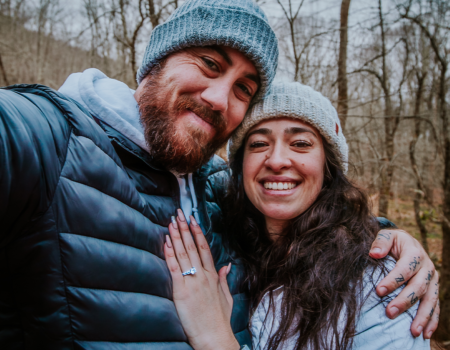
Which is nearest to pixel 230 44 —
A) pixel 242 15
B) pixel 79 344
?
pixel 242 15

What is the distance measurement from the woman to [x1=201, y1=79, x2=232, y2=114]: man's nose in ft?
1.16

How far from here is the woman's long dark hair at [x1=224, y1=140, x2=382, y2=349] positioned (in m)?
1.45

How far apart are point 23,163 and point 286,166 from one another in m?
1.42

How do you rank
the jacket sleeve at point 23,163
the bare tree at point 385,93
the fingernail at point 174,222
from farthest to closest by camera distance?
the bare tree at point 385,93
the fingernail at point 174,222
the jacket sleeve at point 23,163

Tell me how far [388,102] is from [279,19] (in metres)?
4.14

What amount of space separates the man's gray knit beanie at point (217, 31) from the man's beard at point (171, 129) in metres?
0.20

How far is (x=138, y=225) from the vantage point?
1183 mm

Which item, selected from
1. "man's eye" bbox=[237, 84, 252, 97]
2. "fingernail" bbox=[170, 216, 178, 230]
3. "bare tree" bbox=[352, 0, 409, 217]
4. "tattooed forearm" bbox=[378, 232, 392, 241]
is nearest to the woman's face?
"man's eye" bbox=[237, 84, 252, 97]

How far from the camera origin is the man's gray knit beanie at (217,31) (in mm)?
1585

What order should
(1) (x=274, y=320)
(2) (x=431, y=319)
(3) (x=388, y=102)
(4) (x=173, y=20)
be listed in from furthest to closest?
(3) (x=388, y=102) < (4) (x=173, y=20) < (1) (x=274, y=320) < (2) (x=431, y=319)

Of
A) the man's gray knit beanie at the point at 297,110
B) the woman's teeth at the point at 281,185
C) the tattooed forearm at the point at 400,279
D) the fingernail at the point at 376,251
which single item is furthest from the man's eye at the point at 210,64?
the tattooed forearm at the point at 400,279

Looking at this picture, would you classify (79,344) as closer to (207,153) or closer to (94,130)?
(94,130)

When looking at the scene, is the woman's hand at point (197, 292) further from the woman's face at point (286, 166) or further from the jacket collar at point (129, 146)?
the woman's face at point (286, 166)

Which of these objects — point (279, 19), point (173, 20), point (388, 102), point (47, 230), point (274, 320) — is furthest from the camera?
point (388, 102)
